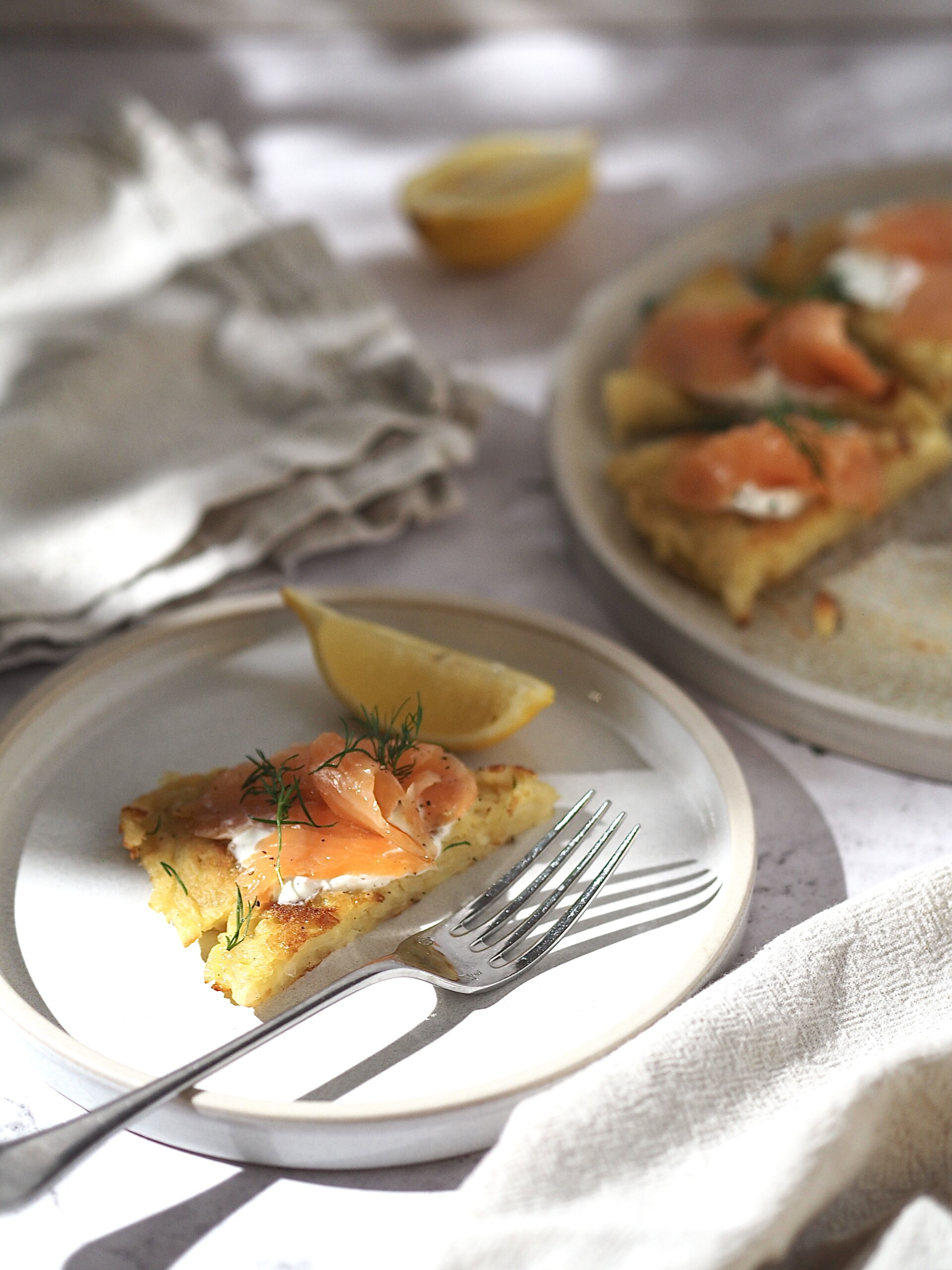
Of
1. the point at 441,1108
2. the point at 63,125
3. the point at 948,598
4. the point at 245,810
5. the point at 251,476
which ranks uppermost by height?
the point at 63,125

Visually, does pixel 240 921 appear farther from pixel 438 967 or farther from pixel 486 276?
pixel 486 276

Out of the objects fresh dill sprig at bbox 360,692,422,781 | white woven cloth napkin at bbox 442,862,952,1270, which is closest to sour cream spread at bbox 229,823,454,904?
fresh dill sprig at bbox 360,692,422,781

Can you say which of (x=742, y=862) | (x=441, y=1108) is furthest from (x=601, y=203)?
(x=441, y=1108)

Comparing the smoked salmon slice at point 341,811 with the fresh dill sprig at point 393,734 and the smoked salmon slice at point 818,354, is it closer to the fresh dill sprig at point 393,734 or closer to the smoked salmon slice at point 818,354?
the fresh dill sprig at point 393,734

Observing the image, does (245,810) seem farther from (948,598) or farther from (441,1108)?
(948,598)

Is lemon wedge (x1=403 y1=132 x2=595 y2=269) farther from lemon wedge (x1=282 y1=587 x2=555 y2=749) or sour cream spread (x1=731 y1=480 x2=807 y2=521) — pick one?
Answer: lemon wedge (x1=282 y1=587 x2=555 y2=749)

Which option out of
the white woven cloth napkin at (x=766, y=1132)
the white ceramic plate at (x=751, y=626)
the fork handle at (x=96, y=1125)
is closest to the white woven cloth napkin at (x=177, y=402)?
the white ceramic plate at (x=751, y=626)
